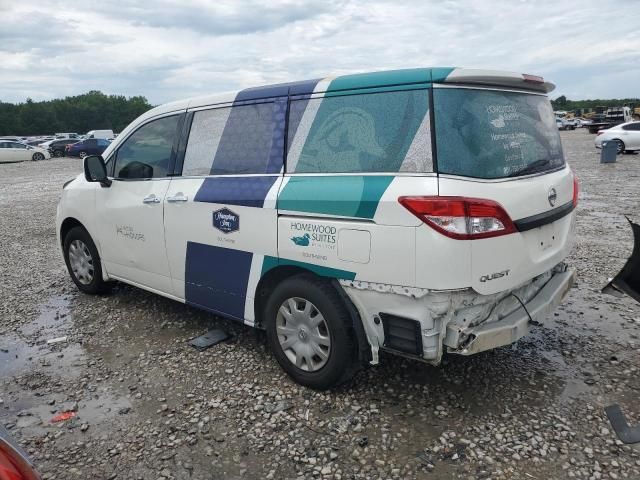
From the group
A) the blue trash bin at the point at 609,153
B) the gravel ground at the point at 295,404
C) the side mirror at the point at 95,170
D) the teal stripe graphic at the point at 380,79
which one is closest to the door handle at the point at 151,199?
the side mirror at the point at 95,170

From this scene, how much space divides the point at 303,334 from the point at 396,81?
1737 millimetres

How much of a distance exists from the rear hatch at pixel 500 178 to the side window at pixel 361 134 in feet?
0.39

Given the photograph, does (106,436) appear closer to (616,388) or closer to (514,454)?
(514,454)

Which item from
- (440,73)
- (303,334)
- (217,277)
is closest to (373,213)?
(440,73)

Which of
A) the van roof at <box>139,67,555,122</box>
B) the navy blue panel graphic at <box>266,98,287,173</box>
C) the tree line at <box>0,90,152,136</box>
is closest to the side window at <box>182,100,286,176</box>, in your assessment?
the navy blue panel graphic at <box>266,98,287,173</box>

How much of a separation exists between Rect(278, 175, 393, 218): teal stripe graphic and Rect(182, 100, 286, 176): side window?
0.29 m

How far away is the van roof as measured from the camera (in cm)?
291

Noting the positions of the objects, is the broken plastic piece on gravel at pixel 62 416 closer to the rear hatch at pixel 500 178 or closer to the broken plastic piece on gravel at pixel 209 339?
the broken plastic piece on gravel at pixel 209 339

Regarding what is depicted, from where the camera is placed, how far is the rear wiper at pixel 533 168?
10.1 ft

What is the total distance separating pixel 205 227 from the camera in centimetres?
397

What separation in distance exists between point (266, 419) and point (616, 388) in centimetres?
236

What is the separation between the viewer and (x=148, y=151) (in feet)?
15.3

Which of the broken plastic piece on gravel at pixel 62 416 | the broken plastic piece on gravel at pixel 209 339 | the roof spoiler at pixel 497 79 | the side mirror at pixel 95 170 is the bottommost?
the broken plastic piece on gravel at pixel 62 416

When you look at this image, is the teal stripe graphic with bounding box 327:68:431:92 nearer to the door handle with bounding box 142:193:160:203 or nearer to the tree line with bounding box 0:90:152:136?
the door handle with bounding box 142:193:160:203
